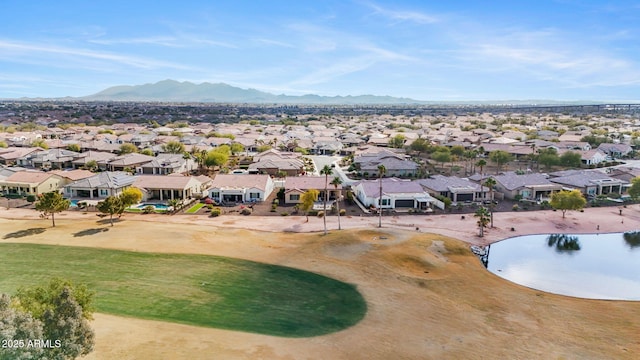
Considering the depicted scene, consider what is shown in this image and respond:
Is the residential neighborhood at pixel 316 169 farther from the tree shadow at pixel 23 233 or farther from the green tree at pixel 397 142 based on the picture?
the tree shadow at pixel 23 233

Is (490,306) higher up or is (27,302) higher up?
(27,302)

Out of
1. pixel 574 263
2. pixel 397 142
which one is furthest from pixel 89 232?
pixel 397 142

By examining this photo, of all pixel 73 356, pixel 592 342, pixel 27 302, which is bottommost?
pixel 592 342

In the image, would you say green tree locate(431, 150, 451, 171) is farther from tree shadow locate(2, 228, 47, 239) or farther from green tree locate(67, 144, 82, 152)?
green tree locate(67, 144, 82, 152)

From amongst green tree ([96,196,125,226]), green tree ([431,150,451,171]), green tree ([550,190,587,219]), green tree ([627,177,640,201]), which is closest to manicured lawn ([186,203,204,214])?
green tree ([96,196,125,226])

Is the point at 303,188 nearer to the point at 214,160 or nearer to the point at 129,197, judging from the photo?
the point at 129,197

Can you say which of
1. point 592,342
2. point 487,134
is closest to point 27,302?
point 592,342

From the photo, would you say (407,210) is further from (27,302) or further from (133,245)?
(27,302)
